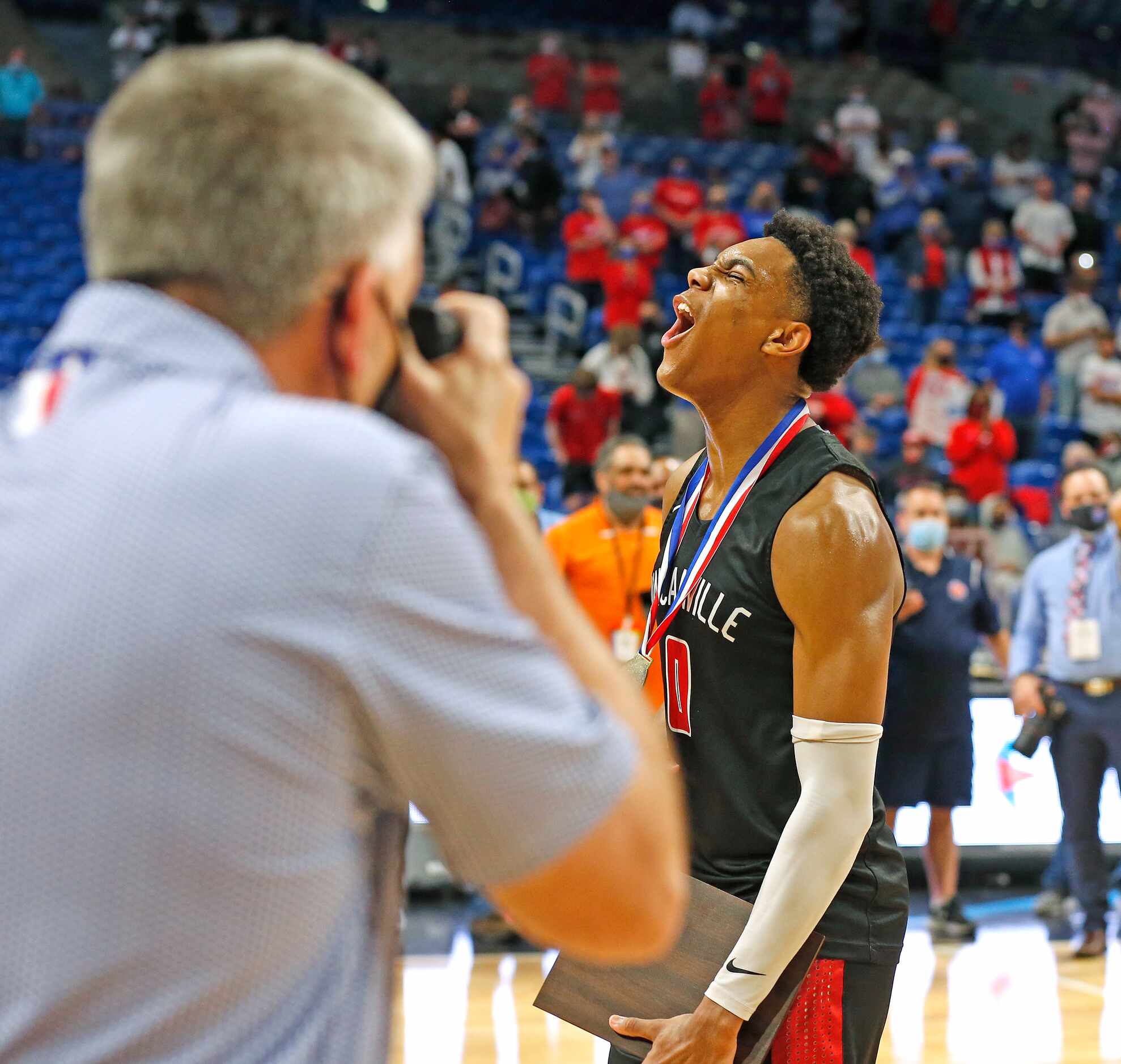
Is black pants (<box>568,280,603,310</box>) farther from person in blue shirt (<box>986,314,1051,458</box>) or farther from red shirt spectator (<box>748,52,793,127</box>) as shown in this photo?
red shirt spectator (<box>748,52,793,127</box>)

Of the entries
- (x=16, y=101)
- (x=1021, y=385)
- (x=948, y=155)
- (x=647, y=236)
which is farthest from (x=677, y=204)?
(x=16, y=101)

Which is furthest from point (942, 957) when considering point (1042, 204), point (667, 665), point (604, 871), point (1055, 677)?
point (1042, 204)

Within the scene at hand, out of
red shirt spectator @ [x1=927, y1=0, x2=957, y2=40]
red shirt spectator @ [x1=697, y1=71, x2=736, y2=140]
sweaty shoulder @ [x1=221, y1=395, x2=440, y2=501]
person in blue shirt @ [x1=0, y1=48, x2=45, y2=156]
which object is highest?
red shirt spectator @ [x1=927, y1=0, x2=957, y2=40]

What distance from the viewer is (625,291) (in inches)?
471

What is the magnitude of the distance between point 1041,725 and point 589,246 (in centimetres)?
701

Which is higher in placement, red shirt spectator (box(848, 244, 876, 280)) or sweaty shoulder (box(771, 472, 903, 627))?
red shirt spectator (box(848, 244, 876, 280))

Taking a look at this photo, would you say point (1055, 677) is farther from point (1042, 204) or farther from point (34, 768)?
point (1042, 204)

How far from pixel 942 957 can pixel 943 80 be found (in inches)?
664

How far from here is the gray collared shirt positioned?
86 cm

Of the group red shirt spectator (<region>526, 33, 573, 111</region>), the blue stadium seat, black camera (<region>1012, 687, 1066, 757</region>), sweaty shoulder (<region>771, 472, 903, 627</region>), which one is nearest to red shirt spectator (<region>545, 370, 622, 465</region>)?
the blue stadium seat

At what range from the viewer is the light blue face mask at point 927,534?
6980 millimetres

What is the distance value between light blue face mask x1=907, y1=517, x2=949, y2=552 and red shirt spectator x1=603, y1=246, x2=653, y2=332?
201 inches

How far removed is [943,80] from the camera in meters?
20.7

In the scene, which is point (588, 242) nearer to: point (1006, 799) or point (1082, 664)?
point (1006, 799)
